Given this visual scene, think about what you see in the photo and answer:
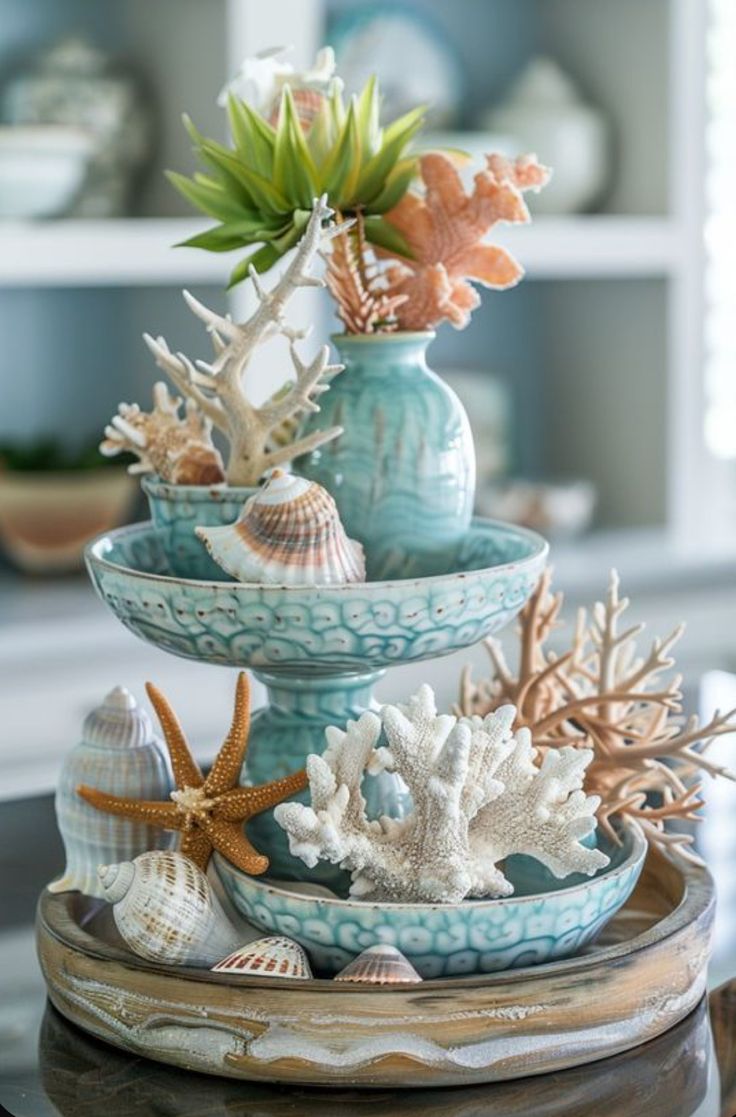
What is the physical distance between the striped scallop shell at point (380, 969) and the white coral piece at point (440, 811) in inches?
1.2

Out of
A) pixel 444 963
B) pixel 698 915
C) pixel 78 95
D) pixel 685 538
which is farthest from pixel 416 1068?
pixel 685 538

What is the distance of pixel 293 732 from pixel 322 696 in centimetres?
2

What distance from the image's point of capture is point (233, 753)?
903mm

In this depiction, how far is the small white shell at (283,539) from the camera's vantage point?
2.78 feet

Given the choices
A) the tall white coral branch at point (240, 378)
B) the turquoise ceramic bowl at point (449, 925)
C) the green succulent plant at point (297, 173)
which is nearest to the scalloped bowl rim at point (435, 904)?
the turquoise ceramic bowl at point (449, 925)

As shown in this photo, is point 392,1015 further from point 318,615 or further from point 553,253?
point 553,253

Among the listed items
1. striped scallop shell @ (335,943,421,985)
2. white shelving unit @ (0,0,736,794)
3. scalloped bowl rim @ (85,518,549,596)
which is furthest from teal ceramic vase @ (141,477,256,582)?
white shelving unit @ (0,0,736,794)

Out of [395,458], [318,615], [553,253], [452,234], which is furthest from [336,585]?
[553,253]

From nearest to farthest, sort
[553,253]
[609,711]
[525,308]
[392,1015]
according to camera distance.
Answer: [392,1015]
[609,711]
[553,253]
[525,308]

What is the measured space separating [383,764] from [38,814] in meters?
0.46

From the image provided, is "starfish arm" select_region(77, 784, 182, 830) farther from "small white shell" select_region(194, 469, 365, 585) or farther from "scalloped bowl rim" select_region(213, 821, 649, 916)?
"small white shell" select_region(194, 469, 365, 585)

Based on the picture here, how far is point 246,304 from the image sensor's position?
93.5 inches

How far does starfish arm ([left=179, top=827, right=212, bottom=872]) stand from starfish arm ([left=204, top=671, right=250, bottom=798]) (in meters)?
0.02

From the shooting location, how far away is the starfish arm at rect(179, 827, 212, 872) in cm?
90
